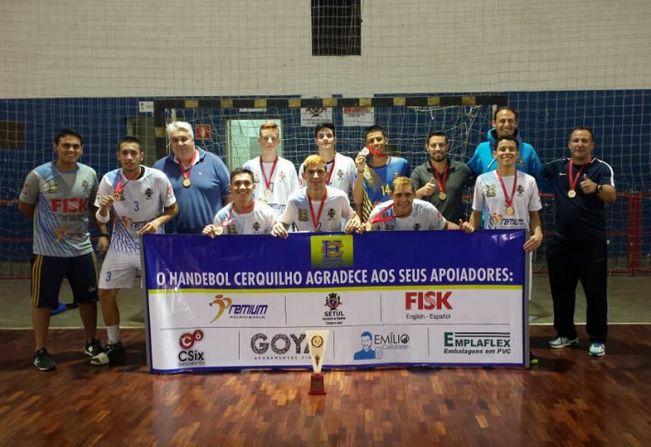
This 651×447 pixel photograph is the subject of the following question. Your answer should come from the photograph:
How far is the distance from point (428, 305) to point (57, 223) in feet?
9.61

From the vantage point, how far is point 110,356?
206 inches

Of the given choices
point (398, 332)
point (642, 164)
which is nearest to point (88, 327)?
point (398, 332)

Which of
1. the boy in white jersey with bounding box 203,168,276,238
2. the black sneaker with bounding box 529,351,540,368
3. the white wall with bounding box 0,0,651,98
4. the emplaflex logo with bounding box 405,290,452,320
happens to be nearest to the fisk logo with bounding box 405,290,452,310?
the emplaflex logo with bounding box 405,290,452,320

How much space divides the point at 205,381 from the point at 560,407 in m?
2.43

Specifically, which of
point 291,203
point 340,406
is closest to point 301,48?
point 291,203

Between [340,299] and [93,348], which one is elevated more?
[340,299]

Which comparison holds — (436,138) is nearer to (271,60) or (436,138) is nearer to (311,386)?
(311,386)

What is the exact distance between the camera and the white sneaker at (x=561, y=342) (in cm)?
546

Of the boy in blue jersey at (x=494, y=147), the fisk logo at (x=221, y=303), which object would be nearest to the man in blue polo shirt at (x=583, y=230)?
the boy in blue jersey at (x=494, y=147)

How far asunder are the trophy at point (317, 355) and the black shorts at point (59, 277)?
1943 millimetres

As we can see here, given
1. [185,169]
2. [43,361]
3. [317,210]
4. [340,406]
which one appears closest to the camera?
[340,406]

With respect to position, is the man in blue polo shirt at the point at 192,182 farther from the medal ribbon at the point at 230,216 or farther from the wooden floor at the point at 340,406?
the wooden floor at the point at 340,406

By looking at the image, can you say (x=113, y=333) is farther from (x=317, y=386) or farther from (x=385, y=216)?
(x=385, y=216)

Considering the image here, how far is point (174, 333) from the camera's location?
4.79 metres
